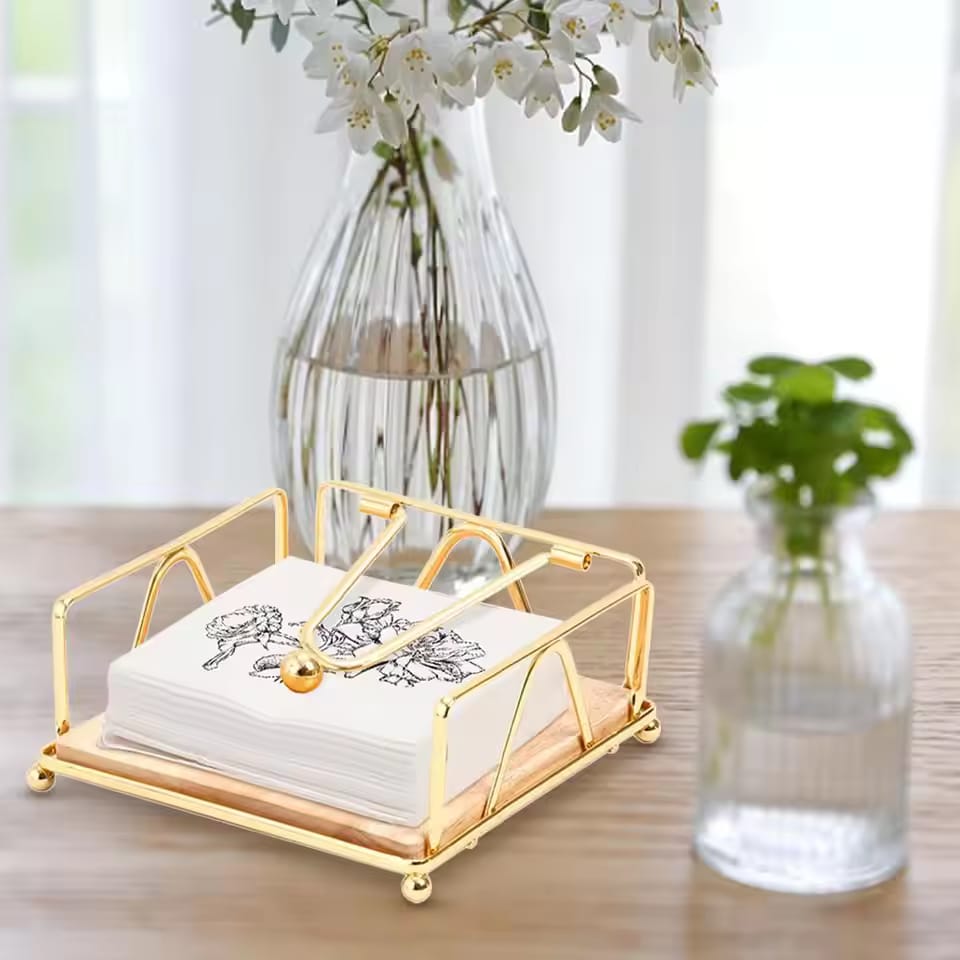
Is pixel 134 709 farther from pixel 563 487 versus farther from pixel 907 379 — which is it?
pixel 907 379

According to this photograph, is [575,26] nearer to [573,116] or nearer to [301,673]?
[573,116]

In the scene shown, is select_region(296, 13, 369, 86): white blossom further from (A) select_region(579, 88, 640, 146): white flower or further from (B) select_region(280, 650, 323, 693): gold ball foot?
(B) select_region(280, 650, 323, 693): gold ball foot

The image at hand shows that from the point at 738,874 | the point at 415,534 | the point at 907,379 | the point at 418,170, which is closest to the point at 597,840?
the point at 738,874

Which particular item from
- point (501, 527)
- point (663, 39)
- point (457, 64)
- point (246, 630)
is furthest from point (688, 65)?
point (246, 630)

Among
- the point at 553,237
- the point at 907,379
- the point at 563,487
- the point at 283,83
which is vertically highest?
the point at 283,83

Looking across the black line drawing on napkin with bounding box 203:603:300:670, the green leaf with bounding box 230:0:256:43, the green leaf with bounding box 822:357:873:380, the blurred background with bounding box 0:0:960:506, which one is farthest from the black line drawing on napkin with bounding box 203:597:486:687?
the blurred background with bounding box 0:0:960:506

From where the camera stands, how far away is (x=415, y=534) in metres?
0.98

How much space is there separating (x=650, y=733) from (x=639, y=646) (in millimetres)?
45

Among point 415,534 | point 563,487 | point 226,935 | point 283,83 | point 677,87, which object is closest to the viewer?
point 226,935

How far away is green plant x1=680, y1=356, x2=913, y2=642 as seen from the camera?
1.98 feet

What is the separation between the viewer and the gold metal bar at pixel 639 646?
0.80 meters

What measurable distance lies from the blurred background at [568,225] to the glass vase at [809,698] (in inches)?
41.9

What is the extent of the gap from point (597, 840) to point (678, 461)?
1112mm

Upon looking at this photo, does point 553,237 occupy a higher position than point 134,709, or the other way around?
point 553,237
